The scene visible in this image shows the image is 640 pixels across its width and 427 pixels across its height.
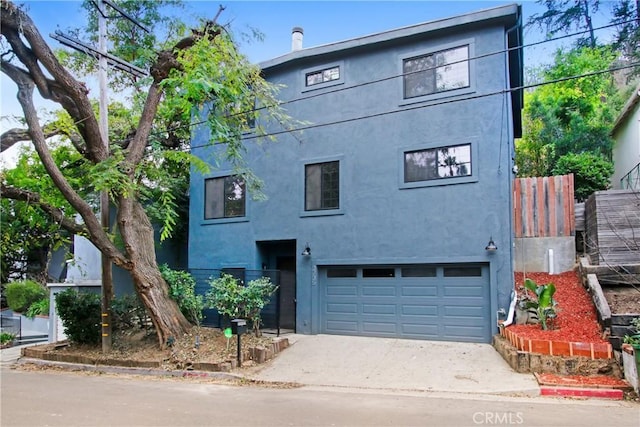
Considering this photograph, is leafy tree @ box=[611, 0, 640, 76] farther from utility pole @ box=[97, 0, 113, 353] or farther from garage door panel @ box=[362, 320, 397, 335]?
utility pole @ box=[97, 0, 113, 353]

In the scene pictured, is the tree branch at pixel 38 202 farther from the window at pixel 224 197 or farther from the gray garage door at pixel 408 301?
the gray garage door at pixel 408 301

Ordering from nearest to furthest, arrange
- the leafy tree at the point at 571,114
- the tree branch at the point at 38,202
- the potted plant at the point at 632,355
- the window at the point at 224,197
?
1. the potted plant at the point at 632,355
2. the tree branch at the point at 38,202
3. the window at the point at 224,197
4. the leafy tree at the point at 571,114

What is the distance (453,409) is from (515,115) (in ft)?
45.2

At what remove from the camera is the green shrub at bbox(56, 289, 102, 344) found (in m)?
12.3

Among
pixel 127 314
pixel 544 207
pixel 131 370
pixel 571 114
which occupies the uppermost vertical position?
pixel 571 114

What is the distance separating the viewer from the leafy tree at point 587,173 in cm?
1458

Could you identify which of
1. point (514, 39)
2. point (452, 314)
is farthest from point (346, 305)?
point (514, 39)

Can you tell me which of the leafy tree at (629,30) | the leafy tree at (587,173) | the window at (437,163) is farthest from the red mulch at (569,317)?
the leafy tree at (629,30)

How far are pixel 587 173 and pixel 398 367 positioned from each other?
9676mm

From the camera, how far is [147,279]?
1126 centimetres

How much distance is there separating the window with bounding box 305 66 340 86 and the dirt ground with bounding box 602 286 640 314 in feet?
29.8

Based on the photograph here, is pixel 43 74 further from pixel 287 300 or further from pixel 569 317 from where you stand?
pixel 569 317

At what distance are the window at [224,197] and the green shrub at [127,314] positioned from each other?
401cm

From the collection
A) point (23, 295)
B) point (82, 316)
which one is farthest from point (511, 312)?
point (23, 295)
